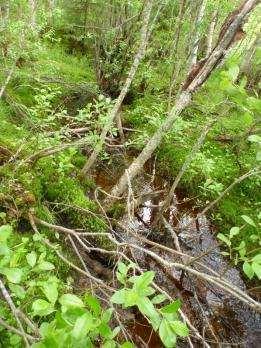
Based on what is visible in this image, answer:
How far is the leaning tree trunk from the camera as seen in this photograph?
4.79 m

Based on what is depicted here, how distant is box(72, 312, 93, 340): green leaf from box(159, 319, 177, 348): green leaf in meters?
0.25

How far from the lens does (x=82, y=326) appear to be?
1.32 m

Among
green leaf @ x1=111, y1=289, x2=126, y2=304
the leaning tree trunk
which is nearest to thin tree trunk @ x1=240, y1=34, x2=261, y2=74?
the leaning tree trunk

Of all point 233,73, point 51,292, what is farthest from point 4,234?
point 233,73

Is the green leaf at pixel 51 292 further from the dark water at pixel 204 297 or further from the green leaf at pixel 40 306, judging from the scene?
the dark water at pixel 204 297

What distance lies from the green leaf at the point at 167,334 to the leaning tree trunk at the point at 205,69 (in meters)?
4.09

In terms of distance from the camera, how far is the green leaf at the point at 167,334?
1405 mm

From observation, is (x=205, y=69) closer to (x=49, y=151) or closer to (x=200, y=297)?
(x=49, y=151)

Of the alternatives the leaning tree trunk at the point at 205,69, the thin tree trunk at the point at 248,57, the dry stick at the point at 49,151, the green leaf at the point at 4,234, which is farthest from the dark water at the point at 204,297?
the thin tree trunk at the point at 248,57

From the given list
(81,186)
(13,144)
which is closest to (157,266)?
(81,186)

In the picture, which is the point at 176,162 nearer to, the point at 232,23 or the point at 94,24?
the point at 232,23

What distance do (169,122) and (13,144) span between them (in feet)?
7.19

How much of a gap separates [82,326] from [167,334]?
31cm

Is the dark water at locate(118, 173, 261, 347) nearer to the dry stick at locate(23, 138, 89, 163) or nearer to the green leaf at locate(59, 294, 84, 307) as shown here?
the dry stick at locate(23, 138, 89, 163)
